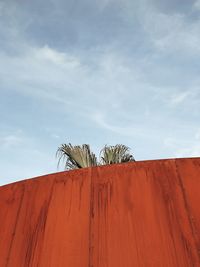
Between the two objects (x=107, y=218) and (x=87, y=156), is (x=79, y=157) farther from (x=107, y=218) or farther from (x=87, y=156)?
(x=107, y=218)

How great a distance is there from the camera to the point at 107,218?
10.3ft

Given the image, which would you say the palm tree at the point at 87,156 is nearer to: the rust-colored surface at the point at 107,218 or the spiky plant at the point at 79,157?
the spiky plant at the point at 79,157

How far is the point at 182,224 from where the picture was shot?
294 cm

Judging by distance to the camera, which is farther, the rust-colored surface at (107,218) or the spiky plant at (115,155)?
the spiky plant at (115,155)

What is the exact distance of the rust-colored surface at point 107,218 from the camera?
2.82 meters

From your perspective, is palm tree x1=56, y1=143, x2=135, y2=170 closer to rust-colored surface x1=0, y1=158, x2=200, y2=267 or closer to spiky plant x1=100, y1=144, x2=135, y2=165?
spiky plant x1=100, y1=144, x2=135, y2=165

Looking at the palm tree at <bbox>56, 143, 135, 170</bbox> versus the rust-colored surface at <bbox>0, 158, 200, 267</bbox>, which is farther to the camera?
the palm tree at <bbox>56, 143, 135, 170</bbox>

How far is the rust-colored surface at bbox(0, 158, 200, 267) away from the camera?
9.25ft

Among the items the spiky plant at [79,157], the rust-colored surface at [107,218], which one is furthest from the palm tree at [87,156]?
the rust-colored surface at [107,218]

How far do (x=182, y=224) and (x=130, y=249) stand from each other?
60 cm

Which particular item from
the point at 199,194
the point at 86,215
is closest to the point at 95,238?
the point at 86,215

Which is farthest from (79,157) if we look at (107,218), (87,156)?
(107,218)

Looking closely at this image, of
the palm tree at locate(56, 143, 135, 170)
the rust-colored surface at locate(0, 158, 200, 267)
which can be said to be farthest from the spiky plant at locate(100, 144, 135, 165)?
the rust-colored surface at locate(0, 158, 200, 267)

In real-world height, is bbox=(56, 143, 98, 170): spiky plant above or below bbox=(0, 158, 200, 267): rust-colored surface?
above
